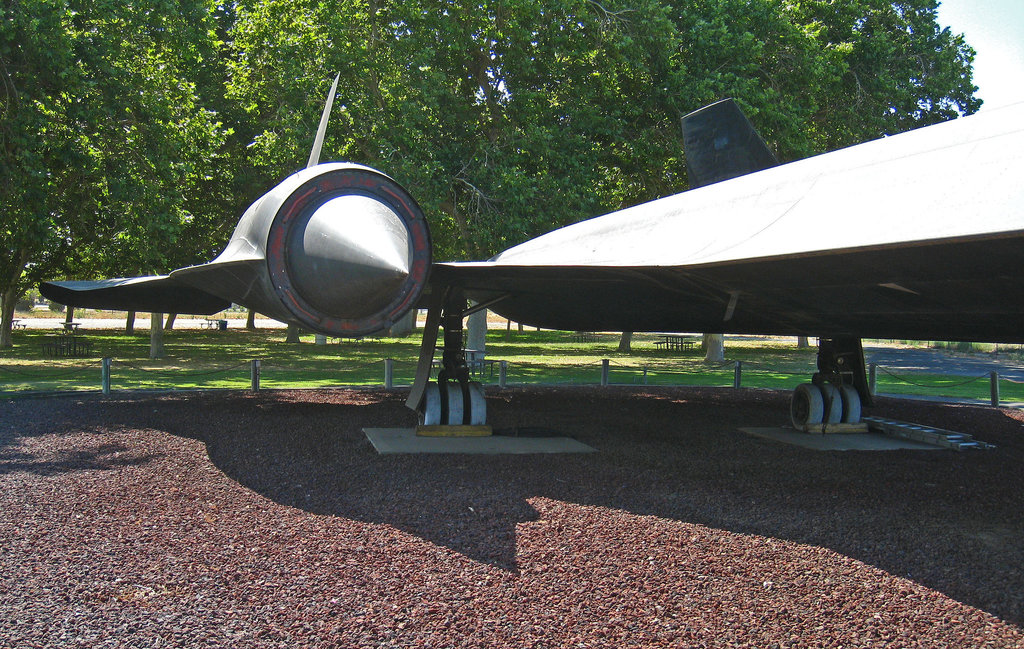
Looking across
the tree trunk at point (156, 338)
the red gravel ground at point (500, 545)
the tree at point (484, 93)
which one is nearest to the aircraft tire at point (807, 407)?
the red gravel ground at point (500, 545)

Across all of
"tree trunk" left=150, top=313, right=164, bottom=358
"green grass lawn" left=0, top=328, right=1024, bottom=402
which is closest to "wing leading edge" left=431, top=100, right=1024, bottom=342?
"green grass lawn" left=0, top=328, right=1024, bottom=402

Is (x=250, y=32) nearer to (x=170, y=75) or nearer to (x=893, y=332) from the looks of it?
(x=170, y=75)

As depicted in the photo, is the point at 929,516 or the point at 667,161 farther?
the point at 667,161

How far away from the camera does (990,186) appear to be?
412cm

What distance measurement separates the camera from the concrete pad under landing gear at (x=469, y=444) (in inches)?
300

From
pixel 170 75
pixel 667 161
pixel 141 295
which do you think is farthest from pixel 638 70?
pixel 141 295

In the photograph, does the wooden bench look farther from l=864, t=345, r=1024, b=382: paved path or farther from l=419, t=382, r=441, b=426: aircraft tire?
l=864, t=345, r=1024, b=382: paved path

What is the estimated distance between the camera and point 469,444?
7949 millimetres

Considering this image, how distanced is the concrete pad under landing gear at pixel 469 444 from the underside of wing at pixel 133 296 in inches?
133

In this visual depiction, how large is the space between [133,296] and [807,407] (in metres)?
9.36

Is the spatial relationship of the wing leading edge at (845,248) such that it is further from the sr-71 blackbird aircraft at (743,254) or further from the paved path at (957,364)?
the paved path at (957,364)

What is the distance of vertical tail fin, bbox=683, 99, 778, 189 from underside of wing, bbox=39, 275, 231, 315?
6914 mm

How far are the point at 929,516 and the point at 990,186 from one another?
8.26ft

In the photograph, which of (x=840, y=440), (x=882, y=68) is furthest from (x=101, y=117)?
(x=882, y=68)
